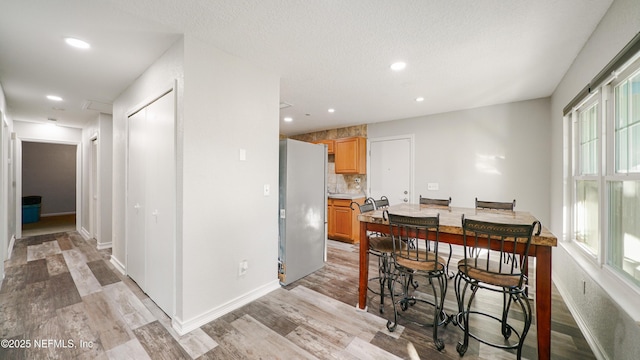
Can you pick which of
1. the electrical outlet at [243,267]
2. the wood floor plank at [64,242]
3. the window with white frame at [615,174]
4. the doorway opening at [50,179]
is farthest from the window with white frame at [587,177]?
the doorway opening at [50,179]

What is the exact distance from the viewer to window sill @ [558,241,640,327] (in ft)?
4.38

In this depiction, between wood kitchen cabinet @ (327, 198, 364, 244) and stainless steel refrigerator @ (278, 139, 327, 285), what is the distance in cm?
130

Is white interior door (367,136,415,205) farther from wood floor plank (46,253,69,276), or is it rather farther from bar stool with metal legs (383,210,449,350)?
wood floor plank (46,253,69,276)

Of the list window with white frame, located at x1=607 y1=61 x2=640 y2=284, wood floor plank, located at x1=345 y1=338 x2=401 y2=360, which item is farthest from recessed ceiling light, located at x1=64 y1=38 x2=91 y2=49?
window with white frame, located at x1=607 y1=61 x2=640 y2=284

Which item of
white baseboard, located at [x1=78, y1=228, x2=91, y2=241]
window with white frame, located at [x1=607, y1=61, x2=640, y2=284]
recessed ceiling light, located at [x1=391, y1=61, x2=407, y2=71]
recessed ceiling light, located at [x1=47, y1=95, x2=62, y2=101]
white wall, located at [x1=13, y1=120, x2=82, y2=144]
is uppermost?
recessed ceiling light, located at [x1=391, y1=61, x2=407, y2=71]

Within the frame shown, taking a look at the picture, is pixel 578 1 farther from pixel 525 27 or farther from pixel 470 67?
pixel 470 67

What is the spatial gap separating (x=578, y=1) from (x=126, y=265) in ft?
16.3

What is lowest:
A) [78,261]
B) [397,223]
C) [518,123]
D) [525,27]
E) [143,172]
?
[78,261]

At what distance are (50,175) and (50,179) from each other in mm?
132

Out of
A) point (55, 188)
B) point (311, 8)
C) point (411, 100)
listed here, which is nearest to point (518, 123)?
point (411, 100)

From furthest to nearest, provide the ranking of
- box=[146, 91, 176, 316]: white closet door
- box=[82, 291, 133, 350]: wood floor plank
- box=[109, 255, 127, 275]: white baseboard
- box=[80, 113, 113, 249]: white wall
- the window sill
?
box=[80, 113, 113, 249]: white wall
box=[109, 255, 127, 275]: white baseboard
box=[146, 91, 176, 316]: white closet door
box=[82, 291, 133, 350]: wood floor plank
the window sill

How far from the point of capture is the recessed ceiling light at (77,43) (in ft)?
6.46

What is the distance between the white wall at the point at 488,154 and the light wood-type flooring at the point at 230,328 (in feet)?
5.42

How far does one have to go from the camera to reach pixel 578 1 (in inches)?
59.7
